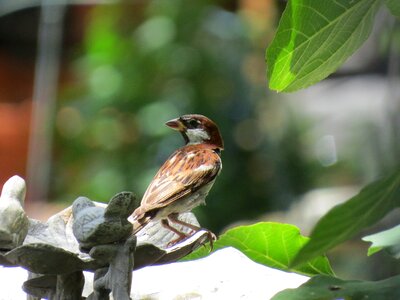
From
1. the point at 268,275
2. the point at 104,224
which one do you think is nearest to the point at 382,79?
the point at 268,275

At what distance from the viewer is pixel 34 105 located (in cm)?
513

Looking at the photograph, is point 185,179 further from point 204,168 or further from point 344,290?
point 344,290

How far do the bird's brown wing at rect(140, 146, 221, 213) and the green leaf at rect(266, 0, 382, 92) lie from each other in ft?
2.65

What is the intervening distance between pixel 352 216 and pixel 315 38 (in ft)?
1.08

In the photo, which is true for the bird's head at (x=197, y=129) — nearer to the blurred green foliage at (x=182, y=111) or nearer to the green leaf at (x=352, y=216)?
the green leaf at (x=352, y=216)

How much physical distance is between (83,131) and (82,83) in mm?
240

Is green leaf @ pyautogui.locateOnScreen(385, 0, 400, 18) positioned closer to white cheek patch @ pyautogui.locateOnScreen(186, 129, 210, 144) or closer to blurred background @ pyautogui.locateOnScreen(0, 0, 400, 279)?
white cheek patch @ pyautogui.locateOnScreen(186, 129, 210, 144)

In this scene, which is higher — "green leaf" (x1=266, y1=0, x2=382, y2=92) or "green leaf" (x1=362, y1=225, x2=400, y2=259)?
"green leaf" (x1=266, y1=0, x2=382, y2=92)

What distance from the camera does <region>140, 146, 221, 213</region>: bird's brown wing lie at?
1920 mm

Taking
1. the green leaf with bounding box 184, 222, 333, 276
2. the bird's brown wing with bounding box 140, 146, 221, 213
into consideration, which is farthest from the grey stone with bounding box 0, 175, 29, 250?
the bird's brown wing with bounding box 140, 146, 221, 213

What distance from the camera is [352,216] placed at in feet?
2.50

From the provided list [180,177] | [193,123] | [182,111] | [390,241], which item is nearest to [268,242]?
[390,241]

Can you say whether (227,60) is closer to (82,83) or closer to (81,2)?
(82,83)

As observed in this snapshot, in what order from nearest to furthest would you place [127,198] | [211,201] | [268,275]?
[127,198] → [268,275] → [211,201]
